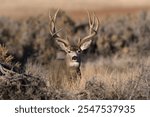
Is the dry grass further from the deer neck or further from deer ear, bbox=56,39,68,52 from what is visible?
deer ear, bbox=56,39,68,52

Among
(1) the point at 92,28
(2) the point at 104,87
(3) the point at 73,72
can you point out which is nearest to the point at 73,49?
(3) the point at 73,72

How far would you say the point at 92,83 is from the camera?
14680 millimetres

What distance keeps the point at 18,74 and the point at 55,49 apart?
18343 mm

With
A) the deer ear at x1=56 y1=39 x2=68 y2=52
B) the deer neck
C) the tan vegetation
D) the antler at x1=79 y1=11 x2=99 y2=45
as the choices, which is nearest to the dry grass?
the tan vegetation

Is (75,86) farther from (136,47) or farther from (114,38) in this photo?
(114,38)

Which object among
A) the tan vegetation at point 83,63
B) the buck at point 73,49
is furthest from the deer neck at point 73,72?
the tan vegetation at point 83,63

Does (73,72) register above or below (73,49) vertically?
below

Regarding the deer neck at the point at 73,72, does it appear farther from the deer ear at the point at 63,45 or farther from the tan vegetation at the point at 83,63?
the deer ear at the point at 63,45

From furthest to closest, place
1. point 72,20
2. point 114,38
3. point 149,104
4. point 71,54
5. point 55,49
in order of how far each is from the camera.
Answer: point 72,20
point 114,38
point 55,49
point 71,54
point 149,104

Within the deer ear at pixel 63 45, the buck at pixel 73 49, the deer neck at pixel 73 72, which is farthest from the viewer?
the deer ear at pixel 63 45

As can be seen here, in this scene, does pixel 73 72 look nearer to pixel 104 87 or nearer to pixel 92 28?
pixel 92 28

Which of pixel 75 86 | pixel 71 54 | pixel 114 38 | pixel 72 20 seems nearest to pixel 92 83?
pixel 75 86

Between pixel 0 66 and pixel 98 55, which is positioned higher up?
pixel 0 66

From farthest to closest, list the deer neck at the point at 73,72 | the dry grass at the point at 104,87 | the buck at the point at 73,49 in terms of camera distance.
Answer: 1. the buck at the point at 73,49
2. the deer neck at the point at 73,72
3. the dry grass at the point at 104,87
